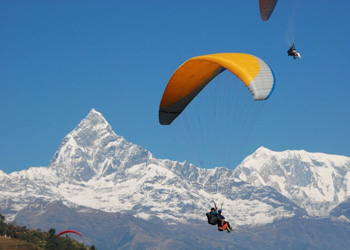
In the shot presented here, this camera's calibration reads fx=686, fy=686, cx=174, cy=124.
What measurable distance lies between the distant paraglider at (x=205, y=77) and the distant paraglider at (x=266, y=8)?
661 centimetres

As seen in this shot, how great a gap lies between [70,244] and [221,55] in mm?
116869

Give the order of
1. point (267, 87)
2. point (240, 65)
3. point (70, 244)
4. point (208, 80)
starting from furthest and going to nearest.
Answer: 1. point (70, 244)
2. point (208, 80)
3. point (240, 65)
4. point (267, 87)

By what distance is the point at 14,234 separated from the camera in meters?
165

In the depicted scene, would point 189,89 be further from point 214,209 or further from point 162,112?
point 214,209

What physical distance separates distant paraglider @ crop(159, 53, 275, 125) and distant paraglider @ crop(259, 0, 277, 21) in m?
6.61

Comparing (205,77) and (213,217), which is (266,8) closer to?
(205,77)

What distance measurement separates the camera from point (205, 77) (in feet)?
178

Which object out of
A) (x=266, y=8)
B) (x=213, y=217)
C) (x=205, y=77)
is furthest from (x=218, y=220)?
(x=266, y=8)

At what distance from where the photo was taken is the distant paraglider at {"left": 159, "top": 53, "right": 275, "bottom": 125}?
44.4m

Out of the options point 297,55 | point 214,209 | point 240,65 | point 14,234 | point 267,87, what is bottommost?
point 214,209

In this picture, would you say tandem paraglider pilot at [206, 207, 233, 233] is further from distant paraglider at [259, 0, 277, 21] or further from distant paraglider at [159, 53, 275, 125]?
distant paraglider at [259, 0, 277, 21]

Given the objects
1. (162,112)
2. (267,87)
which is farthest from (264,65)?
(162,112)

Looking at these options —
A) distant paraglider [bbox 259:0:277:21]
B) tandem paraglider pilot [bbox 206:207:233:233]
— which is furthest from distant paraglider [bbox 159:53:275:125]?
tandem paraglider pilot [bbox 206:207:233:233]

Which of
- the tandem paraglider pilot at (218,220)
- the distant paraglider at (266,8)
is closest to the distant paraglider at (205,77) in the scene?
the distant paraglider at (266,8)
